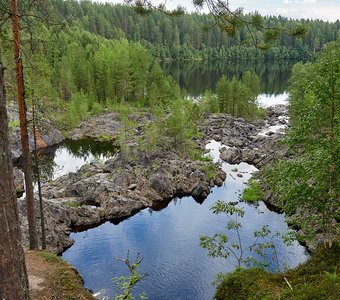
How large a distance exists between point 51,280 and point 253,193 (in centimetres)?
2542

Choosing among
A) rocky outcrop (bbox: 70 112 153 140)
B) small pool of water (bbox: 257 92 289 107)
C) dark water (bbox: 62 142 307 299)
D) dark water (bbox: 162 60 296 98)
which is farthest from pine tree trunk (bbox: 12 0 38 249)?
dark water (bbox: 162 60 296 98)

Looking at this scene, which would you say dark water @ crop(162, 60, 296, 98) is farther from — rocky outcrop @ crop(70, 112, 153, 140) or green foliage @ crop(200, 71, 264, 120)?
rocky outcrop @ crop(70, 112, 153, 140)

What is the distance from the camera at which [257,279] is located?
17922mm

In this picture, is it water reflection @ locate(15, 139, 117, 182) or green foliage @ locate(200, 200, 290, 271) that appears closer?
green foliage @ locate(200, 200, 290, 271)

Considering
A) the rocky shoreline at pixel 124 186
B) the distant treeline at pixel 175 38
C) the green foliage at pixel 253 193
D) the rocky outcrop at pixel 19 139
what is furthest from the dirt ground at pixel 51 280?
the distant treeline at pixel 175 38

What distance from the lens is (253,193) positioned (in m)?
38.2

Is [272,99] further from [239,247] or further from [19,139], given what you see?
[239,247]

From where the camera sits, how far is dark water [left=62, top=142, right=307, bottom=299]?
24.8 meters

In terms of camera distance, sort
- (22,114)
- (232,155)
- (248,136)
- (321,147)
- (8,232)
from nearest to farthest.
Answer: (8,232) → (321,147) → (22,114) → (232,155) → (248,136)

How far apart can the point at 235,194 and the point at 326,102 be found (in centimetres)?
2408

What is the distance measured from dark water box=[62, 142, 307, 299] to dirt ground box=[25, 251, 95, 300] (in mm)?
5637

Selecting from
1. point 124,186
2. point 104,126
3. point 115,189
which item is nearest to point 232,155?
point 124,186

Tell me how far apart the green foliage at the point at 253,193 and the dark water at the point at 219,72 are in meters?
60.1

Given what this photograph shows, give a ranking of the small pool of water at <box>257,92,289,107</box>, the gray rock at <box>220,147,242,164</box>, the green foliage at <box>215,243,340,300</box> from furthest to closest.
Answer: the small pool of water at <box>257,92,289,107</box>
the gray rock at <box>220,147,242,164</box>
the green foliage at <box>215,243,340,300</box>
